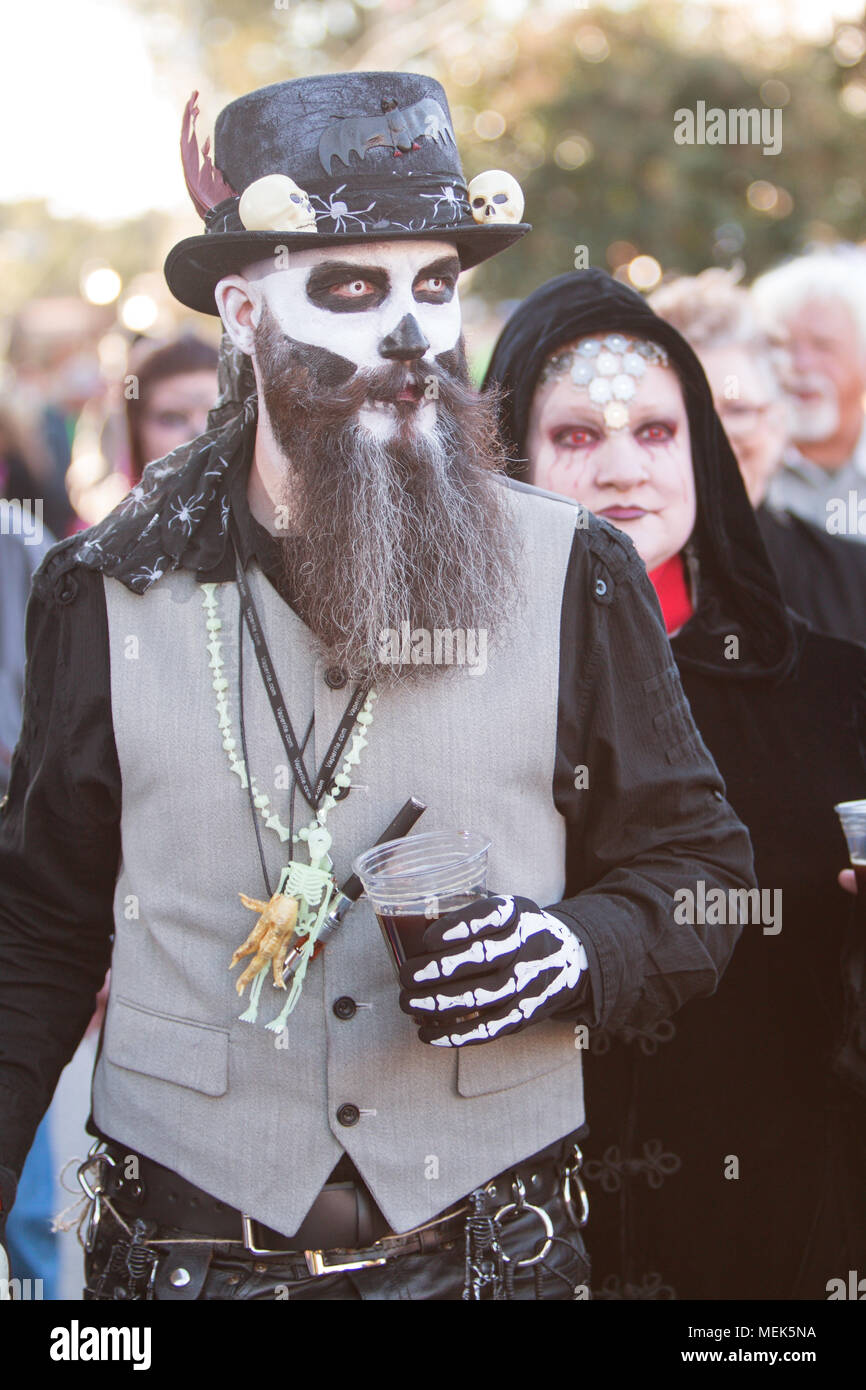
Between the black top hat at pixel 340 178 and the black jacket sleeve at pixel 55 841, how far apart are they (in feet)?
1.98

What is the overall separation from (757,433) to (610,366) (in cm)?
152

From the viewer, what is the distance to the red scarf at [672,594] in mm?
3088

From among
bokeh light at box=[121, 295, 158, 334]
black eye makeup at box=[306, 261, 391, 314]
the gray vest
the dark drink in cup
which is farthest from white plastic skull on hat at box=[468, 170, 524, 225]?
bokeh light at box=[121, 295, 158, 334]

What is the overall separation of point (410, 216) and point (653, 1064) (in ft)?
5.43

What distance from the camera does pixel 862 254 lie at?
647cm

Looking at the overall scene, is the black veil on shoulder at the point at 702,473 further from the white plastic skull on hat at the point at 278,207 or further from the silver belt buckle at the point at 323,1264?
the silver belt buckle at the point at 323,1264

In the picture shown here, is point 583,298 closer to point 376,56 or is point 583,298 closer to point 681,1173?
point 681,1173

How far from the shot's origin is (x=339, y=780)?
7.14 feet

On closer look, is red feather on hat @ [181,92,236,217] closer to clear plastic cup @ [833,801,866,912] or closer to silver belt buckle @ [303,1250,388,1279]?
clear plastic cup @ [833,801,866,912]

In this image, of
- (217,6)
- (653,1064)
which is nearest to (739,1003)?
(653,1064)

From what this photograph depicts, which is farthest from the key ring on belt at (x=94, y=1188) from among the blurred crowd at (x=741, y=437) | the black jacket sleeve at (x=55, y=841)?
the blurred crowd at (x=741, y=437)

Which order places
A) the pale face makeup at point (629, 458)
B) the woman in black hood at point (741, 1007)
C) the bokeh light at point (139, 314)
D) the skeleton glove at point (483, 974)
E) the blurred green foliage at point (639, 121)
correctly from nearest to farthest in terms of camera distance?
the skeleton glove at point (483, 974)
the woman in black hood at point (741, 1007)
the pale face makeup at point (629, 458)
the bokeh light at point (139, 314)
the blurred green foliage at point (639, 121)

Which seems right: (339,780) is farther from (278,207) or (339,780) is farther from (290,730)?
(278,207)

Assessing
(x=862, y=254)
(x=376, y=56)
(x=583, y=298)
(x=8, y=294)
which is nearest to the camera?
(x=583, y=298)
